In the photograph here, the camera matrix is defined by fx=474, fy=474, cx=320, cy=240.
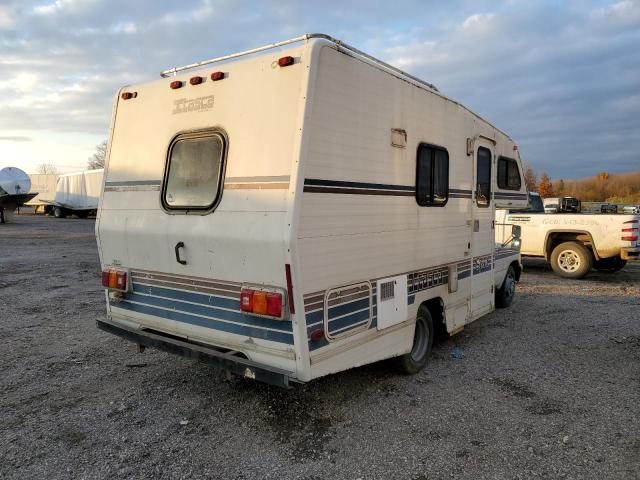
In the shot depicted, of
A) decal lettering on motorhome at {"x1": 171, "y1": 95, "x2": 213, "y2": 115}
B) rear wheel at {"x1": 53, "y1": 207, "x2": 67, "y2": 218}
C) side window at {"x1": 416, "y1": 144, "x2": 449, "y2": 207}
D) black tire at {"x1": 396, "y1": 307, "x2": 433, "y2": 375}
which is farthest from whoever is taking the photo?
rear wheel at {"x1": 53, "y1": 207, "x2": 67, "y2": 218}

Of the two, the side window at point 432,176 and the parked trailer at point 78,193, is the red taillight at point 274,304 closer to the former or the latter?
the side window at point 432,176

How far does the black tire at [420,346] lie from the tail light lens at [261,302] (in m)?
1.94

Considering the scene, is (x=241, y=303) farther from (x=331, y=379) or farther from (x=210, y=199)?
(x=331, y=379)

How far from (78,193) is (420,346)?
35993 mm

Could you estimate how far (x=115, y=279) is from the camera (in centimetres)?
459

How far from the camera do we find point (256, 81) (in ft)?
12.3

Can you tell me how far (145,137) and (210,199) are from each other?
111 centimetres

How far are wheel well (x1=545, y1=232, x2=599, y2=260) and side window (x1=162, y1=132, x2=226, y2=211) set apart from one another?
10.2m

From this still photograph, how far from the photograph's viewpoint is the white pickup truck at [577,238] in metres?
10.7

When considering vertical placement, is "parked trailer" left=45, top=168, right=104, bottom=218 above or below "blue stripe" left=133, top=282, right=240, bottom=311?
above

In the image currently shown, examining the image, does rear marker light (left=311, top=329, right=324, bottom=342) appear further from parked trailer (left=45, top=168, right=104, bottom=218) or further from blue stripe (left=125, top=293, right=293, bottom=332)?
parked trailer (left=45, top=168, right=104, bottom=218)

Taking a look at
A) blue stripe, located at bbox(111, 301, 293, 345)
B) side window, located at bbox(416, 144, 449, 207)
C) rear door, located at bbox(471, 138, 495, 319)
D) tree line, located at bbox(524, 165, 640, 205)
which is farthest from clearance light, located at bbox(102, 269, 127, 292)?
tree line, located at bbox(524, 165, 640, 205)

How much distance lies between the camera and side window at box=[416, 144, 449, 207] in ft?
15.5

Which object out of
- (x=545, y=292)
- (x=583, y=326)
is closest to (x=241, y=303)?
(x=583, y=326)
